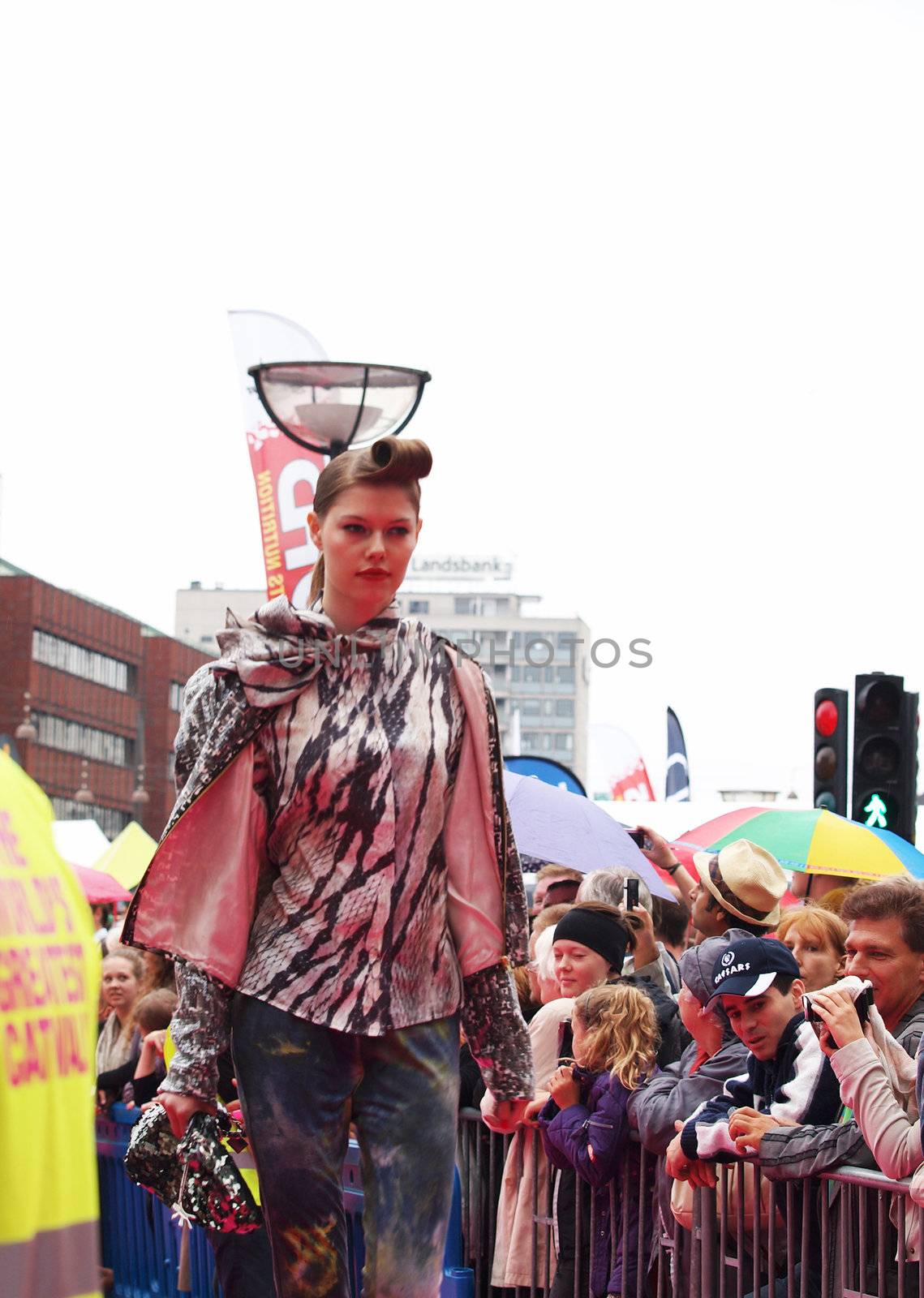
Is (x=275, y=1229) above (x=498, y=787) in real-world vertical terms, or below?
below

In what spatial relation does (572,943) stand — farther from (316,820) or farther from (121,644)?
(121,644)

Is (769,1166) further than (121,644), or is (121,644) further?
(121,644)

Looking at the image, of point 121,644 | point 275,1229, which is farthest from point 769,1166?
point 121,644

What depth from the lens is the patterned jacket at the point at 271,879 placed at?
347cm

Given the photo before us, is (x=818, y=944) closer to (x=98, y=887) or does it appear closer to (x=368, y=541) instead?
(x=368, y=541)

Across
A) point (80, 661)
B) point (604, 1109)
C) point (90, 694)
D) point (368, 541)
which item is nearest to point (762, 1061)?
point (604, 1109)

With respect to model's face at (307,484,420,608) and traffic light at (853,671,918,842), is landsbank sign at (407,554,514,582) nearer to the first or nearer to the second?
traffic light at (853,671,918,842)

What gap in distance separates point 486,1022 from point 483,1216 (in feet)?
9.67

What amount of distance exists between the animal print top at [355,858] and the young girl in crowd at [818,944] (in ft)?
9.89

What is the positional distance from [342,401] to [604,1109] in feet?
13.2

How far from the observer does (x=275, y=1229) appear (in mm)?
3453

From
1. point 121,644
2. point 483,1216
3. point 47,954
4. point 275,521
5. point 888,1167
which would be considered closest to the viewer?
point 47,954

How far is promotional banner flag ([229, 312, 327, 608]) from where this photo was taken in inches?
439

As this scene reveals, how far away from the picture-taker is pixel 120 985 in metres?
8.78
